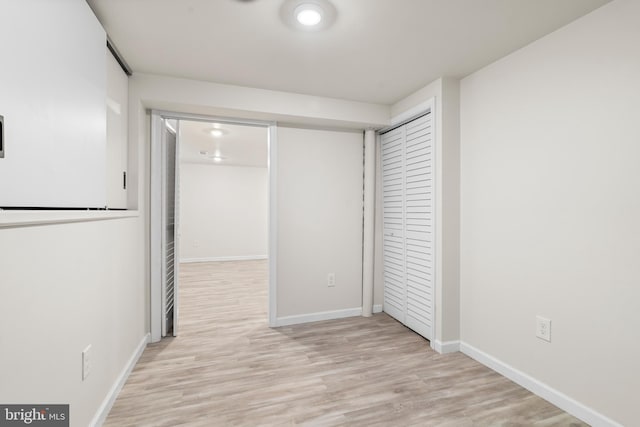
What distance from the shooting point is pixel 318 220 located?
10.6 ft

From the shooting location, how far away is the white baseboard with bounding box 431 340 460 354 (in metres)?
2.48

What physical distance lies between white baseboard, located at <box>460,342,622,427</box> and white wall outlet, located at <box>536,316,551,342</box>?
0.30 m

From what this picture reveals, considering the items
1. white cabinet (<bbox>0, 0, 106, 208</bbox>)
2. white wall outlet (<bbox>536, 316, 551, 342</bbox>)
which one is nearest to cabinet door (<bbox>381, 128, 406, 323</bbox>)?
white wall outlet (<bbox>536, 316, 551, 342</bbox>)

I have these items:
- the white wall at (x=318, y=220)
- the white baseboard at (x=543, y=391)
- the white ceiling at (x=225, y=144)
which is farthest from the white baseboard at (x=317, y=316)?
the white ceiling at (x=225, y=144)

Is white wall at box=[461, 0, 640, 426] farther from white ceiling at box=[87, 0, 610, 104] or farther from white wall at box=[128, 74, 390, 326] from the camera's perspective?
white wall at box=[128, 74, 390, 326]

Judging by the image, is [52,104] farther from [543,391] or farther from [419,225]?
[543,391]

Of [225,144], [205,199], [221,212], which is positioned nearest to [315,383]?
[225,144]

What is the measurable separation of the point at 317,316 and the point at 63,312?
2.33 metres

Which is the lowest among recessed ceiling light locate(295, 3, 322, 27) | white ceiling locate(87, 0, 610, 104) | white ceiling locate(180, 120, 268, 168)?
recessed ceiling light locate(295, 3, 322, 27)

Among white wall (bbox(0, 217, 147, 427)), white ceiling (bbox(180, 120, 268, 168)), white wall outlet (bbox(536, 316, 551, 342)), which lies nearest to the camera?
white wall (bbox(0, 217, 147, 427))

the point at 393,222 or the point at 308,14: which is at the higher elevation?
the point at 308,14

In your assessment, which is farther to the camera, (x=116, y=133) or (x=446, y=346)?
(x=446, y=346)

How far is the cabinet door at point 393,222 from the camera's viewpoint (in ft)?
10.2

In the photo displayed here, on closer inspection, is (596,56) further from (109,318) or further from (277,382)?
(109,318)
